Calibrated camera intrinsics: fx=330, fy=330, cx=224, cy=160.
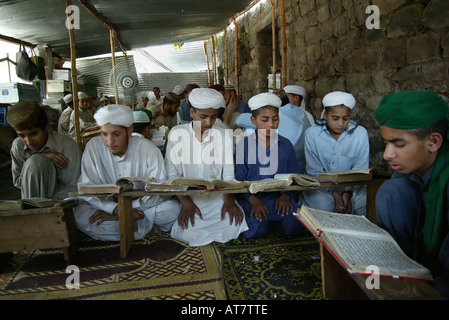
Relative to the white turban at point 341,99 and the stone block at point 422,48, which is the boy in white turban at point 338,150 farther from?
the stone block at point 422,48

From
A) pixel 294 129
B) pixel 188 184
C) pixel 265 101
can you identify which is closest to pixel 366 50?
pixel 294 129

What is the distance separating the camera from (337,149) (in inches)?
117

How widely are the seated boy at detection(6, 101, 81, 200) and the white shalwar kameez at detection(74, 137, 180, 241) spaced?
0.26m

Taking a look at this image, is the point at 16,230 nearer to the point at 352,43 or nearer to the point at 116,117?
the point at 116,117

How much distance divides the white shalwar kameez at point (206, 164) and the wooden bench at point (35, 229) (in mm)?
895

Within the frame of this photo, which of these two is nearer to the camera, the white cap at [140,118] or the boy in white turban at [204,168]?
the boy in white turban at [204,168]

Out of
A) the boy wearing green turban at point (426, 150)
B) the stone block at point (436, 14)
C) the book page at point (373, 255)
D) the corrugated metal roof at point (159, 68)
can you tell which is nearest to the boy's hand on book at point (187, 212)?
the book page at point (373, 255)

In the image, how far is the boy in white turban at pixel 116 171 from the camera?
2585mm

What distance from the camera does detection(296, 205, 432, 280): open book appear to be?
4.09 feet

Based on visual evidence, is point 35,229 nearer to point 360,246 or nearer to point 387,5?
point 360,246

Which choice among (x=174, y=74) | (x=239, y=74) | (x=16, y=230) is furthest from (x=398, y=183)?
(x=174, y=74)

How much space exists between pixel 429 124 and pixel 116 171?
2.29 m

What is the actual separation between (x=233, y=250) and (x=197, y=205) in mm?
511
